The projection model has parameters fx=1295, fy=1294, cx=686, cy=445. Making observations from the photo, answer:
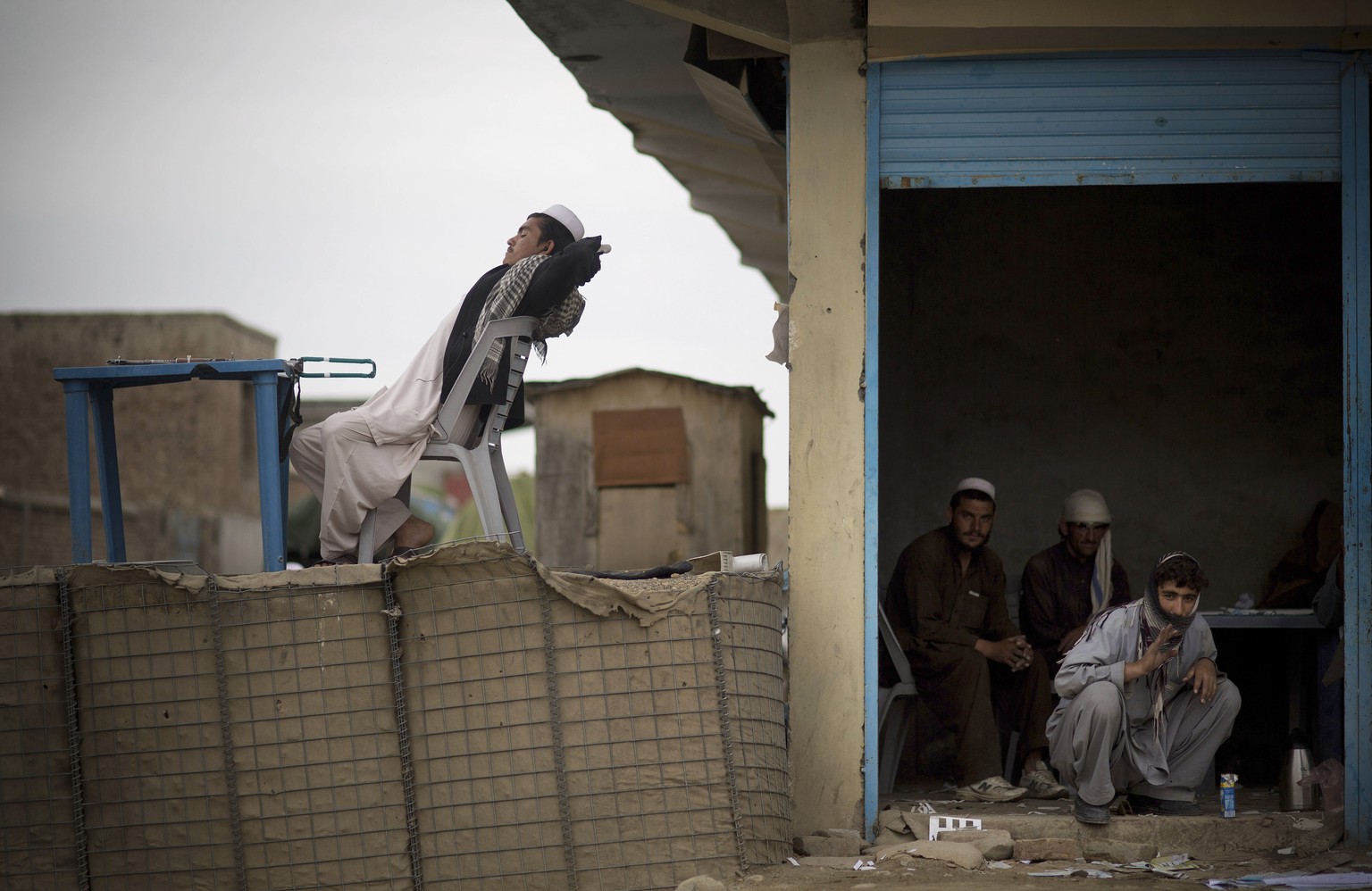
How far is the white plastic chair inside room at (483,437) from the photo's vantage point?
4676 millimetres

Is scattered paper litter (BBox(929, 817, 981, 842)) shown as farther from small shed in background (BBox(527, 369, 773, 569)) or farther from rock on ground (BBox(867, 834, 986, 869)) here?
small shed in background (BBox(527, 369, 773, 569))

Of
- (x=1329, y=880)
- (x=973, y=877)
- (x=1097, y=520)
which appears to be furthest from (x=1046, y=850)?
(x=1097, y=520)

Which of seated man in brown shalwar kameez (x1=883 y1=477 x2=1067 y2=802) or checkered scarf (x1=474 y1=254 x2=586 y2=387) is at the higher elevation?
checkered scarf (x1=474 y1=254 x2=586 y2=387)

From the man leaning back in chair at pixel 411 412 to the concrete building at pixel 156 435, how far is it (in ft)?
54.6

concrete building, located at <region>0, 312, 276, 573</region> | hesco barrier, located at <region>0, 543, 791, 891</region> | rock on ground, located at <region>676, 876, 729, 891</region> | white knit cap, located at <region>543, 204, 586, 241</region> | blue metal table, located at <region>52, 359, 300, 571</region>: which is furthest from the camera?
concrete building, located at <region>0, 312, 276, 573</region>

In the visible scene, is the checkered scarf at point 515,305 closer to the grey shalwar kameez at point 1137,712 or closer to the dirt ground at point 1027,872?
the dirt ground at point 1027,872

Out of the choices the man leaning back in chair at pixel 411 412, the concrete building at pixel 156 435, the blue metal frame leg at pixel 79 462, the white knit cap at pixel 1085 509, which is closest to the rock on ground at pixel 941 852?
the man leaning back in chair at pixel 411 412

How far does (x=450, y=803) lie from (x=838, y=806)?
149 centimetres

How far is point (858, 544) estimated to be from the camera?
15.6 ft

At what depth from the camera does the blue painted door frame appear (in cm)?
463

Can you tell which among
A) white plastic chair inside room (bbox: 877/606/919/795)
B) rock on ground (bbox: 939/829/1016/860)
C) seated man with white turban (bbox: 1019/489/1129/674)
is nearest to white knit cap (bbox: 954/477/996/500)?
seated man with white turban (bbox: 1019/489/1129/674)

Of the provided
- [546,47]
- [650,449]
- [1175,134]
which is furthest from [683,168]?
[1175,134]

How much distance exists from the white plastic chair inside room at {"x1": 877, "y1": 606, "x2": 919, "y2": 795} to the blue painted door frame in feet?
3.05

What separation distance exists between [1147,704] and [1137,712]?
0.16 feet
